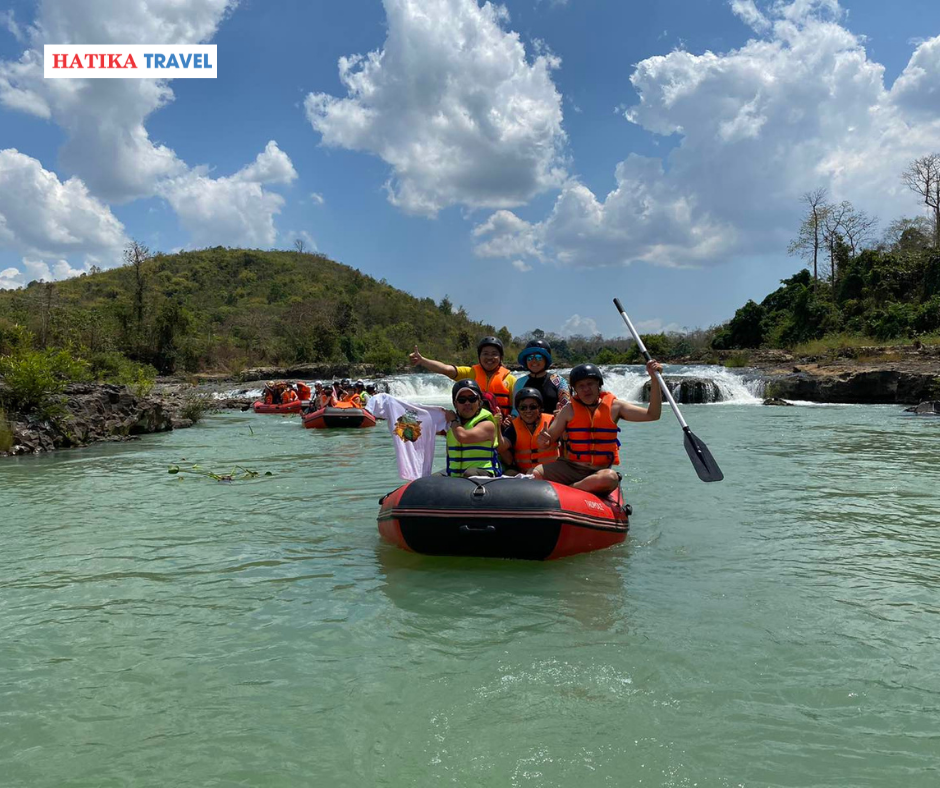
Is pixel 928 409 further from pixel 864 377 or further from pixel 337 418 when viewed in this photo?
pixel 337 418

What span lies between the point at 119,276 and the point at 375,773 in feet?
256

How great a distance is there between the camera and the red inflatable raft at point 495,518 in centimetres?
486

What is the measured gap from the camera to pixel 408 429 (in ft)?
20.5

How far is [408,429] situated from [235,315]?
57.1 m

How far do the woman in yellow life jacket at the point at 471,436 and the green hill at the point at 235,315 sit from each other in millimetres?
17020

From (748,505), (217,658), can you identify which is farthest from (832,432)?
(217,658)

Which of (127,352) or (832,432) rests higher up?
(127,352)

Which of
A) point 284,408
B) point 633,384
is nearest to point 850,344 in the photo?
point 633,384

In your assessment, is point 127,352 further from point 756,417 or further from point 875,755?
point 875,755

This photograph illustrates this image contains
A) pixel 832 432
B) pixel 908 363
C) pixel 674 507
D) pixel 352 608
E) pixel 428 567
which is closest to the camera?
pixel 352 608

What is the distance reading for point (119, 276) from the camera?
70.6 meters

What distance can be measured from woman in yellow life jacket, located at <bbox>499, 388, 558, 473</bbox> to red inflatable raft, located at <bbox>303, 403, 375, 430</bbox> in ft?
35.7

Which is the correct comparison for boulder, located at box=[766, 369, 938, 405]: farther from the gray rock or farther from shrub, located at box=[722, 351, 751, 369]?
shrub, located at box=[722, 351, 751, 369]

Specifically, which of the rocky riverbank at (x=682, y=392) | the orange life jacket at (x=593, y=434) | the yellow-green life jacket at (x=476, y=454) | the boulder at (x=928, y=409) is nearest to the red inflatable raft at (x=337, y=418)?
the rocky riverbank at (x=682, y=392)
